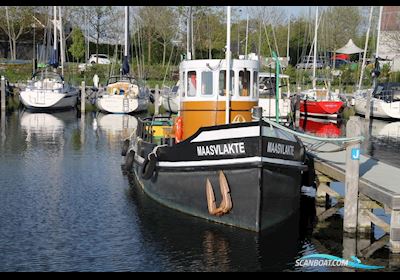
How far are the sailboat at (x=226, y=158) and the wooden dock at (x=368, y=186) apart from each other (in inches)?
51.6

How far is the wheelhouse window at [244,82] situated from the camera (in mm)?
16125

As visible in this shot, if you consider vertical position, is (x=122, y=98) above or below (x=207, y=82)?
below

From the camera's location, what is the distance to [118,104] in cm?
4262

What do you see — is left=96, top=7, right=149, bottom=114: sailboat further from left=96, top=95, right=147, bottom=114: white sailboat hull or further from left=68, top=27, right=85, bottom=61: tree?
left=68, top=27, right=85, bottom=61: tree

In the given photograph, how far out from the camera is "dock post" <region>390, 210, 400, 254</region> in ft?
39.2

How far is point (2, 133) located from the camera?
31.3 m

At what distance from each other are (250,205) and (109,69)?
43.3 metres

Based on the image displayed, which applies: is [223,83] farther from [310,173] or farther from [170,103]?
[170,103]

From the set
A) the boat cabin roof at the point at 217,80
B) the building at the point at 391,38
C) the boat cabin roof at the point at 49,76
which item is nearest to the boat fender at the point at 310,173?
the boat cabin roof at the point at 217,80

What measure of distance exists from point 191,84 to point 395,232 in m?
6.26

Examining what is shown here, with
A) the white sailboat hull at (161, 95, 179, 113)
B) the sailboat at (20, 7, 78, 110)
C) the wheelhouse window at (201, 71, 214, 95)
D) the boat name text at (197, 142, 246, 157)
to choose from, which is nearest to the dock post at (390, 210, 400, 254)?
the boat name text at (197, 142, 246, 157)

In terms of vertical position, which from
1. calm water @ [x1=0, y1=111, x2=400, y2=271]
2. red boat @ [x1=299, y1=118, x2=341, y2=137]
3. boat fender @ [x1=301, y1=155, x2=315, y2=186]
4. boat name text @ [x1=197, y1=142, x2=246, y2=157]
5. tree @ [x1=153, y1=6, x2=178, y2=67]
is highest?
tree @ [x1=153, y1=6, x2=178, y2=67]

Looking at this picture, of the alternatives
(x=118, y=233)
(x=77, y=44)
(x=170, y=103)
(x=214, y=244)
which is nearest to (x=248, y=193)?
(x=214, y=244)

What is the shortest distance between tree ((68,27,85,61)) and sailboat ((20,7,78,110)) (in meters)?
15.8
